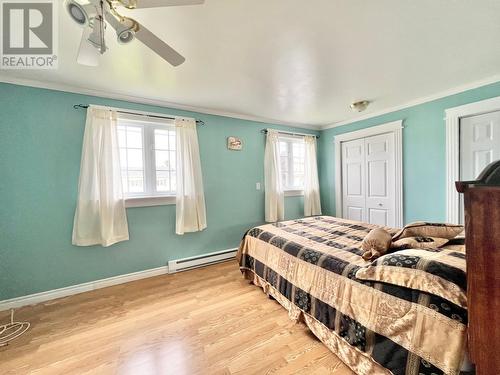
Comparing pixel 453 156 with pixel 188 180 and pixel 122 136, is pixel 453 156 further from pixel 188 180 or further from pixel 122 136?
pixel 122 136

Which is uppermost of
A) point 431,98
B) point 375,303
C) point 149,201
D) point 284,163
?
point 431,98

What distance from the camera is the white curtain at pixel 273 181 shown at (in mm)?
3469

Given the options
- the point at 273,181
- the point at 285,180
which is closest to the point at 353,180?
the point at 285,180

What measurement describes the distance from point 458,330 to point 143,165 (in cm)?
305

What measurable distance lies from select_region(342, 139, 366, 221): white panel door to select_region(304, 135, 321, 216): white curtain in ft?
1.63

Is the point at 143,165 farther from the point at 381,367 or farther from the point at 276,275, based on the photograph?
the point at 381,367

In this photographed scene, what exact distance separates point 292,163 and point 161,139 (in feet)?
7.82

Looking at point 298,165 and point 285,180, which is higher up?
point 298,165

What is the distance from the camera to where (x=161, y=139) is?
2.77 m

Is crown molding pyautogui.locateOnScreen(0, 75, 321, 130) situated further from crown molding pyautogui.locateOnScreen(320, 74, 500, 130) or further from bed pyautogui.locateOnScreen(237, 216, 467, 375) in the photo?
bed pyautogui.locateOnScreen(237, 216, 467, 375)

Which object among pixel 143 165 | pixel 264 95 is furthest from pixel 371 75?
pixel 143 165

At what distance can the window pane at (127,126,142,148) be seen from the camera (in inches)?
102

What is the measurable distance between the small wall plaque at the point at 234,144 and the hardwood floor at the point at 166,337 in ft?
6.61

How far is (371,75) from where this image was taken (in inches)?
83.0
